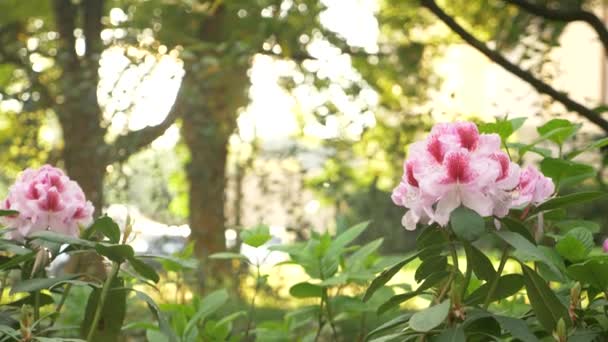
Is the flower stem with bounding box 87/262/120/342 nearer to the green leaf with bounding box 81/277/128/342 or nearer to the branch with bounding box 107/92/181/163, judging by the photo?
the green leaf with bounding box 81/277/128/342

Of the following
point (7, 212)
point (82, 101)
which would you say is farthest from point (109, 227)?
point (82, 101)

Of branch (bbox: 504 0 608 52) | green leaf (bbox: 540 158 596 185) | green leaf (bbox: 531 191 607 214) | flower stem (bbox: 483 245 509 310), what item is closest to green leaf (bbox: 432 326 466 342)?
flower stem (bbox: 483 245 509 310)

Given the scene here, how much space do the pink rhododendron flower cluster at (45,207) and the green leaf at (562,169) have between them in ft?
2.92

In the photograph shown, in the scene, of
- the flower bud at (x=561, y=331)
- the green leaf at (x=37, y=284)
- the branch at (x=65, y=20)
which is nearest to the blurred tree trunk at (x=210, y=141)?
the branch at (x=65, y=20)

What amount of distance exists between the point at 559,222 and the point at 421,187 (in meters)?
0.53

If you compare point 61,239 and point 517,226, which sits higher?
point 61,239

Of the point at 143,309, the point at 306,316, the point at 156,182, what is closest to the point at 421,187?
the point at 306,316

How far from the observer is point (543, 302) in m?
1.60

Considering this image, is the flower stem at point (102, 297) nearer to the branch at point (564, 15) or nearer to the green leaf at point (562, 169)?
the green leaf at point (562, 169)

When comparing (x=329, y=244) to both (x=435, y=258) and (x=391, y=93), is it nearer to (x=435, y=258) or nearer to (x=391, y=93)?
(x=435, y=258)

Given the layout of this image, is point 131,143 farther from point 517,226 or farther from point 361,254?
point 517,226

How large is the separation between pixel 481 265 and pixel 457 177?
180 mm

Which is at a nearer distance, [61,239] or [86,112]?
[61,239]

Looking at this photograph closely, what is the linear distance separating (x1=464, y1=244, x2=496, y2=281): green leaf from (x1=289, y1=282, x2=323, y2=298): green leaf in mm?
675
